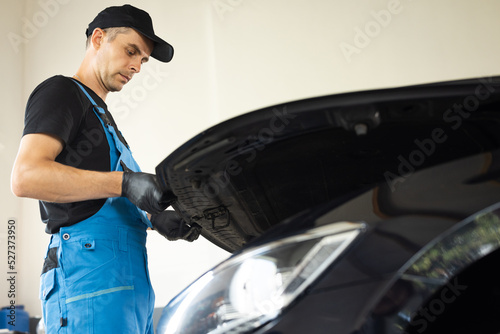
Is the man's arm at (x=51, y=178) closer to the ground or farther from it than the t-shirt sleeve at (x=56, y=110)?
closer to the ground

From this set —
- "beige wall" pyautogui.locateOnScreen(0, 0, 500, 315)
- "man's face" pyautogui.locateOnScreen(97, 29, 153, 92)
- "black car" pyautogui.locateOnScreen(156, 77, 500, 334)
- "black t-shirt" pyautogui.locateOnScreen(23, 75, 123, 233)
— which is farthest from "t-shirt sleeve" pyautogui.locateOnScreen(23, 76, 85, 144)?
"beige wall" pyautogui.locateOnScreen(0, 0, 500, 315)

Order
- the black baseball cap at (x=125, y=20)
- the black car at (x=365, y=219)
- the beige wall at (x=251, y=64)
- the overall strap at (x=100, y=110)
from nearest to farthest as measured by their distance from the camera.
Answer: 1. the black car at (x=365, y=219)
2. the overall strap at (x=100, y=110)
3. the black baseball cap at (x=125, y=20)
4. the beige wall at (x=251, y=64)

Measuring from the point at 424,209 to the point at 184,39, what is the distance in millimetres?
3688

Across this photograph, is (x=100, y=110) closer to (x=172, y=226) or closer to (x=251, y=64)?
(x=172, y=226)

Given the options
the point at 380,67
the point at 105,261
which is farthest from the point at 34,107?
the point at 380,67

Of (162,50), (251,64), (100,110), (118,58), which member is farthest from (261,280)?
(251,64)

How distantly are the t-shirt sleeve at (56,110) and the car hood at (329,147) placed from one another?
0.42 meters

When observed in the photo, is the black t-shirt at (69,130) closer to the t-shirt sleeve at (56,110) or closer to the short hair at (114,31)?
the t-shirt sleeve at (56,110)

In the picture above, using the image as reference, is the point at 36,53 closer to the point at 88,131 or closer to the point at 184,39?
the point at 184,39

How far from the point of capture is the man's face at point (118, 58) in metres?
1.53

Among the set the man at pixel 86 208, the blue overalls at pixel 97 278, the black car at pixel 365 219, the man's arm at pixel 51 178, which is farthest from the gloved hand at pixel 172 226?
the black car at pixel 365 219

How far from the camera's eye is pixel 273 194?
0.99 meters

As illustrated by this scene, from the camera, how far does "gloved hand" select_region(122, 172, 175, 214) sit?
3.56ft

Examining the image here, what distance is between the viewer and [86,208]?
126 centimetres
